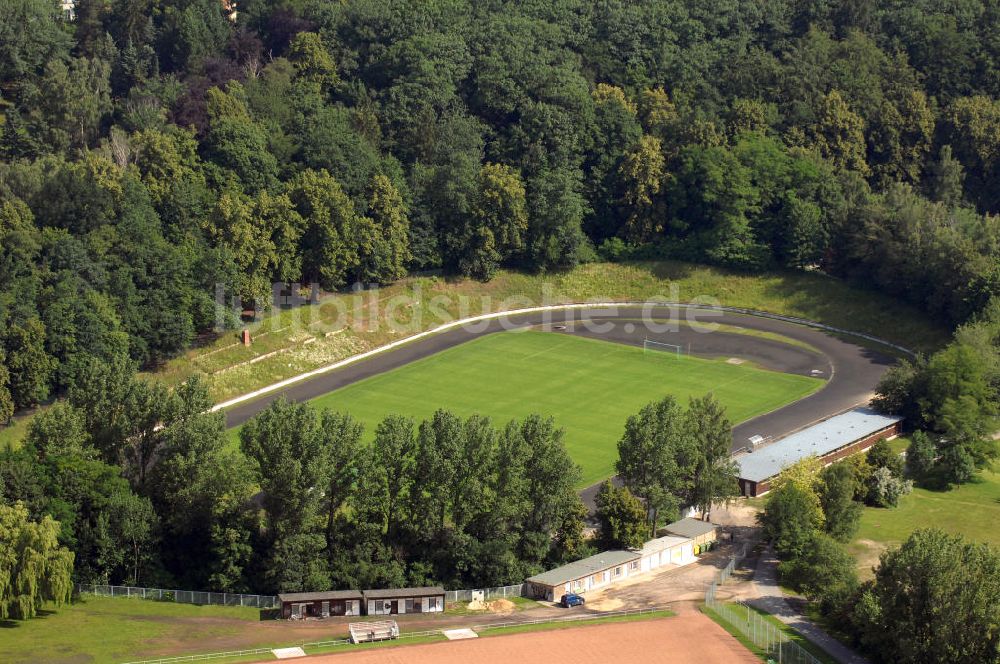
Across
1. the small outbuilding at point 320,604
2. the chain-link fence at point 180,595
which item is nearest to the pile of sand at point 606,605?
the small outbuilding at point 320,604

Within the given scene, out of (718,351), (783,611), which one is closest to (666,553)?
(783,611)

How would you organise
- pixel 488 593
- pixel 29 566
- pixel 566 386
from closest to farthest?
pixel 29 566
pixel 488 593
pixel 566 386

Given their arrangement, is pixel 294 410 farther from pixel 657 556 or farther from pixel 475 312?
pixel 475 312

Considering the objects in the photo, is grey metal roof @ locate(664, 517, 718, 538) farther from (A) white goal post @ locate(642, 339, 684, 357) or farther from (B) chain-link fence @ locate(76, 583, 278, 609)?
(A) white goal post @ locate(642, 339, 684, 357)

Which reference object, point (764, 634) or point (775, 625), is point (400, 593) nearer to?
point (764, 634)

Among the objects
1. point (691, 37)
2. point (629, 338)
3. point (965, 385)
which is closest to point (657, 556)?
point (965, 385)
